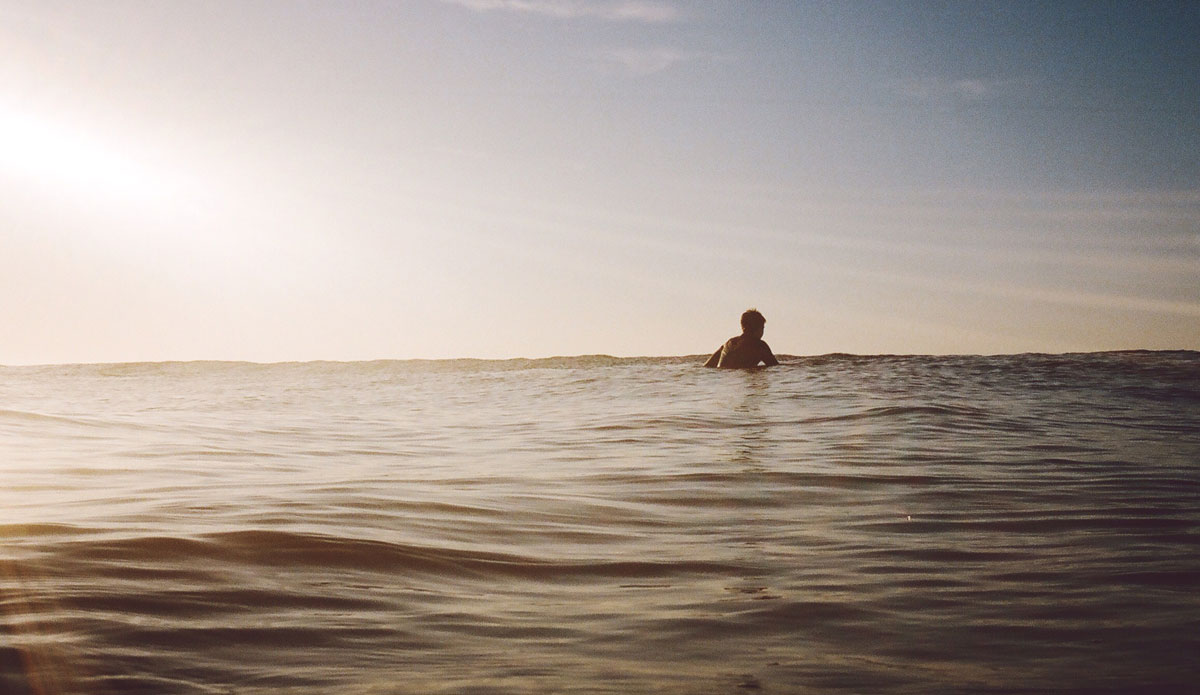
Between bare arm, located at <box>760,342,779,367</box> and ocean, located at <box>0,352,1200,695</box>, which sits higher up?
bare arm, located at <box>760,342,779,367</box>

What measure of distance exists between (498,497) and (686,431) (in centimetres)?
349

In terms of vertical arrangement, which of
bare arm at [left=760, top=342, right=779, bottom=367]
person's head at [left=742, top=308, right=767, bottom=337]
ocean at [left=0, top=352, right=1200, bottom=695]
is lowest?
ocean at [left=0, top=352, right=1200, bottom=695]

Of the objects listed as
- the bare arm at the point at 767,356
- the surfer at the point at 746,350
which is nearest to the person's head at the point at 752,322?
the surfer at the point at 746,350

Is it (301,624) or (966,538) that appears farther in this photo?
(966,538)

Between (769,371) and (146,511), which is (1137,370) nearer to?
(769,371)

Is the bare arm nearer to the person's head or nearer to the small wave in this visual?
the person's head

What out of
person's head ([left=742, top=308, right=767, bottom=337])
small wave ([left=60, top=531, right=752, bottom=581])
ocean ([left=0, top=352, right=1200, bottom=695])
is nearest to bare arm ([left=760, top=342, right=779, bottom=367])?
person's head ([left=742, top=308, right=767, bottom=337])

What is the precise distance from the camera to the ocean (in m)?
1.77

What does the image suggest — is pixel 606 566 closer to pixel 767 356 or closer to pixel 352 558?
pixel 352 558

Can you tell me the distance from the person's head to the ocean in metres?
9.44

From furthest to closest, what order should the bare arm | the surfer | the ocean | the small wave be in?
the bare arm
the surfer
the small wave
the ocean

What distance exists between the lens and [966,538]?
124 inches

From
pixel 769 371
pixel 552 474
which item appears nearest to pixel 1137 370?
pixel 769 371

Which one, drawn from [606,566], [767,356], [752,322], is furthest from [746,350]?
[606,566]
